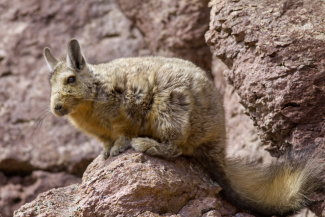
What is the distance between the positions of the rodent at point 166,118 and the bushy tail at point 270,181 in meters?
0.01

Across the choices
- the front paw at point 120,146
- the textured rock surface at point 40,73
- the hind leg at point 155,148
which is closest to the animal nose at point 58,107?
the front paw at point 120,146

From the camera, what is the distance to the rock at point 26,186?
25.1 feet

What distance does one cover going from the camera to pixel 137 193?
393 cm

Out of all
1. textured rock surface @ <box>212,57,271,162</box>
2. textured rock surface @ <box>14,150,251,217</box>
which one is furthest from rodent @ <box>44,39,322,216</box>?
textured rock surface @ <box>212,57,271,162</box>

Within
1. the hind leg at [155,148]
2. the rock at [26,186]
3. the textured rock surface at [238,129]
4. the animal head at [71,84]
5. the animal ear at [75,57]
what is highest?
the animal ear at [75,57]

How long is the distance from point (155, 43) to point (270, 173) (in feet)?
13.8

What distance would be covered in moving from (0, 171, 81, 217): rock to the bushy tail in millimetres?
3898

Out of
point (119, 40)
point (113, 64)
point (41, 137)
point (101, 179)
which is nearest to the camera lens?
point (101, 179)

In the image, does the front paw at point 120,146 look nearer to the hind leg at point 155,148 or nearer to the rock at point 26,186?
the hind leg at point 155,148

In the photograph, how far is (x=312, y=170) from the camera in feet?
13.9

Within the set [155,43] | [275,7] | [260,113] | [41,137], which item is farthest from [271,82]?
[41,137]

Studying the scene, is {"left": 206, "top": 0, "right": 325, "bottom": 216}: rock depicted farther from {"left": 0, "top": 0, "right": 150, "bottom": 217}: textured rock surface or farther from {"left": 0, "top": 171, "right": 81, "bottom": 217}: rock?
{"left": 0, "top": 171, "right": 81, "bottom": 217}: rock

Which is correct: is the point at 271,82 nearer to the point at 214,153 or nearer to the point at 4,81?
the point at 214,153

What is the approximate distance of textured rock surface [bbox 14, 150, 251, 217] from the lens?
3.91 meters
